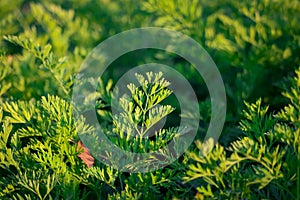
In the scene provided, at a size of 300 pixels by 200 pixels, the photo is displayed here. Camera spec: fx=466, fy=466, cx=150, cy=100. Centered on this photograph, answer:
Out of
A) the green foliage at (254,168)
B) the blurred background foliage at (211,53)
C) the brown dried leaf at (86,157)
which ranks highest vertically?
the blurred background foliage at (211,53)

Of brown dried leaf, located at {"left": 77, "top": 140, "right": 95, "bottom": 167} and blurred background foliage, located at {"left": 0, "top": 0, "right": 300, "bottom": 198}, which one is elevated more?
blurred background foliage, located at {"left": 0, "top": 0, "right": 300, "bottom": 198}

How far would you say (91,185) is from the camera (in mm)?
1277

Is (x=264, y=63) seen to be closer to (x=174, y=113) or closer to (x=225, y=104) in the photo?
(x=225, y=104)

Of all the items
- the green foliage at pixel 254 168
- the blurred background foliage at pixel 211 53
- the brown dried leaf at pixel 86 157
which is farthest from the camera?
the blurred background foliage at pixel 211 53

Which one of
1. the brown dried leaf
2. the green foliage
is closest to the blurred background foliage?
the brown dried leaf

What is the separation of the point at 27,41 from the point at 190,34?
0.74 metres

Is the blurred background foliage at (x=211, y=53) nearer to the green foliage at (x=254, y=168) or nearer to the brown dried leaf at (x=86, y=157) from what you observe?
the brown dried leaf at (x=86, y=157)

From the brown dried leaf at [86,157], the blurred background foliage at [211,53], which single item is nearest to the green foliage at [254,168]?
the brown dried leaf at [86,157]

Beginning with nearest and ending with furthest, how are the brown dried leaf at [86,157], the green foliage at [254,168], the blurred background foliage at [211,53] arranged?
the green foliage at [254,168]
the brown dried leaf at [86,157]
the blurred background foliage at [211,53]

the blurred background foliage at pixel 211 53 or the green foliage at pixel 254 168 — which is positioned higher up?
the blurred background foliage at pixel 211 53

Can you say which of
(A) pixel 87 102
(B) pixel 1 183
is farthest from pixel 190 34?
(B) pixel 1 183

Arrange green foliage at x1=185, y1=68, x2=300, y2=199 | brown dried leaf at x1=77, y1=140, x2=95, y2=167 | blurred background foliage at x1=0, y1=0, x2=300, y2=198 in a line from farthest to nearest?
1. blurred background foliage at x1=0, y1=0, x2=300, y2=198
2. brown dried leaf at x1=77, y1=140, x2=95, y2=167
3. green foliage at x1=185, y1=68, x2=300, y2=199

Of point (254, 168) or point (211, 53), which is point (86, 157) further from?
point (211, 53)

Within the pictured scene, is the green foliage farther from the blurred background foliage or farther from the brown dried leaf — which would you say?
the blurred background foliage
